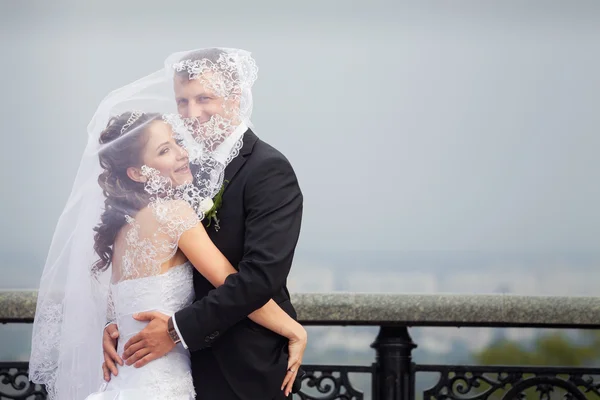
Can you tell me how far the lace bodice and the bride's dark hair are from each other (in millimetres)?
172

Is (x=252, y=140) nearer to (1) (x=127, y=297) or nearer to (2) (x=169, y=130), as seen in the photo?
(2) (x=169, y=130)

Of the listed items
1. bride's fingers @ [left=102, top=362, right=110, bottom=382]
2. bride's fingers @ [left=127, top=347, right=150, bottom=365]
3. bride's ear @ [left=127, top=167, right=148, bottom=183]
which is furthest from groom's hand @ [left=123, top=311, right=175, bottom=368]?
bride's ear @ [left=127, top=167, right=148, bottom=183]

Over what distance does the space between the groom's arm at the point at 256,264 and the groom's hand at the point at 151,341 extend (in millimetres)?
52

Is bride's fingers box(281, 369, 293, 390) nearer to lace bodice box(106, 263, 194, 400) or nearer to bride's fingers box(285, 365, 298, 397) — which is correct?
bride's fingers box(285, 365, 298, 397)

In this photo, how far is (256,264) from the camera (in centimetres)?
236

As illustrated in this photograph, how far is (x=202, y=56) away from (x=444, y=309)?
63.2 inches

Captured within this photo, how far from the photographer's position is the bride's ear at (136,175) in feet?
7.99

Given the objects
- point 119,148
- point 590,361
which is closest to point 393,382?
point 590,361

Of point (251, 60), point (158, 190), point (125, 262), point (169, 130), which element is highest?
point (251, 60)

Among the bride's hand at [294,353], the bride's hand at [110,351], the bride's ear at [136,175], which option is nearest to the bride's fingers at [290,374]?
the bride's hand at [294,353]

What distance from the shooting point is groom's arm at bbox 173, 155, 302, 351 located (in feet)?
7.72

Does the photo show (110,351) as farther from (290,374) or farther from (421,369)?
(421,369)

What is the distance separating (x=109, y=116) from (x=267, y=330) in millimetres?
757

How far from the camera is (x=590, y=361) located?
12.4 feet
